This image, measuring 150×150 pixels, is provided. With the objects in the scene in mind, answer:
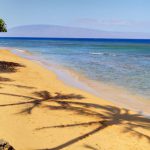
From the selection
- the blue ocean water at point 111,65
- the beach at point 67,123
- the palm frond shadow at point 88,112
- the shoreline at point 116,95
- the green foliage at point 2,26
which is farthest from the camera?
the green foliage at point 2,26

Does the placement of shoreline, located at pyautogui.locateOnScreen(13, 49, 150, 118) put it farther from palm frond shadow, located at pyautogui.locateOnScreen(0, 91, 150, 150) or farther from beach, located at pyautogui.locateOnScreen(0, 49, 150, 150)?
palm frond shadow, located at pyautogui.locateOnScreen(0, 91, 150, 150)

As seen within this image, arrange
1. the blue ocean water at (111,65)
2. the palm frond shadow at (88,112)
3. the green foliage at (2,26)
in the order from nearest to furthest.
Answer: the palm frond shadow at (88,112)
the blue ocean water at (111,65)
the green foliage at (2,26)

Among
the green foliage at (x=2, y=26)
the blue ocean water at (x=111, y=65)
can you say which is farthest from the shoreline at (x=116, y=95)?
the green foliage at (x=2, y=26)

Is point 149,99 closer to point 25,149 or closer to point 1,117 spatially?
point 1,117

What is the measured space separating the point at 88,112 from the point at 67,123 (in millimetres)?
1759

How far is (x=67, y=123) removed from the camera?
9.70 m

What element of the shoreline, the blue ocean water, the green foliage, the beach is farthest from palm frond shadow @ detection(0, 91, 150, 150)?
the green foliage

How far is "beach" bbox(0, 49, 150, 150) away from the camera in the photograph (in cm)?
805

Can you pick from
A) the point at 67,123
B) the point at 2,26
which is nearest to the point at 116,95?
the point at 67,123

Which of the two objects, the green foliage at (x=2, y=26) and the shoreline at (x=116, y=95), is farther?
the green foliage at (x=2, y=26)

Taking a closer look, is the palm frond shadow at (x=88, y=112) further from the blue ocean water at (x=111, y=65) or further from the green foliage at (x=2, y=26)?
the green foliage at (x=2, y=26)

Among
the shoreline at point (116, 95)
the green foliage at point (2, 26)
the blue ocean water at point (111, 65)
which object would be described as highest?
the green foliage at point (2, 26)

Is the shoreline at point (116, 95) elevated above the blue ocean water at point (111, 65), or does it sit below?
below

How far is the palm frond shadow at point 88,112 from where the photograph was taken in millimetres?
9422
